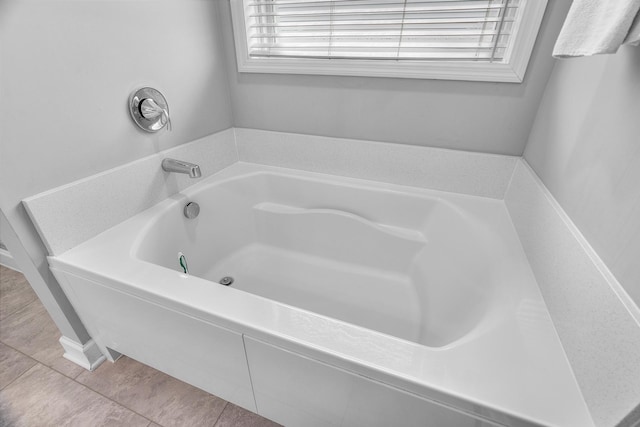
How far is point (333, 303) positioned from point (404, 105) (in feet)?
3.10

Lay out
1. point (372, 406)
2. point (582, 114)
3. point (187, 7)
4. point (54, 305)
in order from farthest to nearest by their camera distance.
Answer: point (187, 7), point (54, 305), point (582, 114), point (372, 406)

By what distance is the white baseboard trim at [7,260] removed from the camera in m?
1.70

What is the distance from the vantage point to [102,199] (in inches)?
41.9

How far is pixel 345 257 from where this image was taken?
1.53 metres

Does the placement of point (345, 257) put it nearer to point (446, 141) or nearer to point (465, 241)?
point (465, 241)

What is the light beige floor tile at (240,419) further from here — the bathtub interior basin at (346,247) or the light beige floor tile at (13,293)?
the light beige floor tile at (13,293)

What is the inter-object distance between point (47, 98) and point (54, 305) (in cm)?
72

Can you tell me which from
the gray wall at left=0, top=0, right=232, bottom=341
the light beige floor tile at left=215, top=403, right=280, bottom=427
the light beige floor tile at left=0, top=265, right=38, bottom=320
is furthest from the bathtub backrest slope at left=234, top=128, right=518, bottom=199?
the light beige floor tile at left=0, top=265, right=38, bottom=320

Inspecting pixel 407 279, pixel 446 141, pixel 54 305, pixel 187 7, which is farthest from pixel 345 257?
pixel 187 7

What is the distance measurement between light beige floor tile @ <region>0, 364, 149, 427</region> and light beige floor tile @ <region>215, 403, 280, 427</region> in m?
0.27

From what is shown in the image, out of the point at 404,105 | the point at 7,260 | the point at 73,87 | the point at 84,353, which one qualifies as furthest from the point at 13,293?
the point at 404,105

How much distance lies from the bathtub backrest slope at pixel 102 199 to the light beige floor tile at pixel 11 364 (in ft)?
2.18

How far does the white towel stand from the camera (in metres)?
0.51

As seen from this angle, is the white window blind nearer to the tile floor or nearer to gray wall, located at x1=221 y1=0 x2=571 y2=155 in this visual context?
gray wall, located at x1=221 y1=0 x2=571 y2=155
